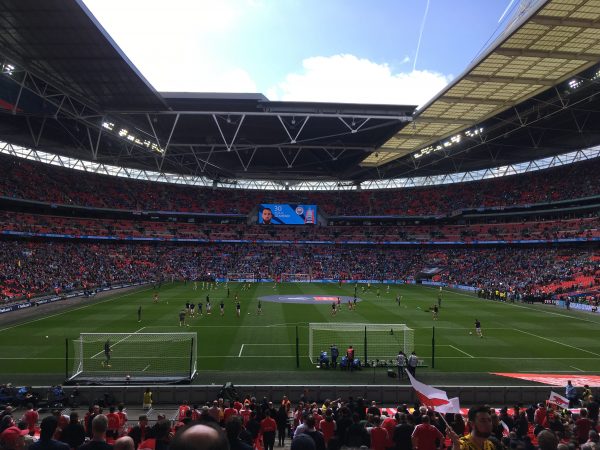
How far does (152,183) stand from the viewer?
285 ft

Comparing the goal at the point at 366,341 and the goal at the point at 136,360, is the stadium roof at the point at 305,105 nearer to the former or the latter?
the goal at the point at 366,341

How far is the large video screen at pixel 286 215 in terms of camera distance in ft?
258

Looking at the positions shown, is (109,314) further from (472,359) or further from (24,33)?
(472,359)

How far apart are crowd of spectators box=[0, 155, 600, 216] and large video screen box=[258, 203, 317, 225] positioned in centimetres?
1066

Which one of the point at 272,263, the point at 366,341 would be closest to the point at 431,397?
the point at 366,341

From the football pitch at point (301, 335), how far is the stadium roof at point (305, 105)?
56.2 feet

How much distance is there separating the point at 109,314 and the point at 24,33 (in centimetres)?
2188

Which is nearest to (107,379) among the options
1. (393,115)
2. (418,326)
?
(418,326)

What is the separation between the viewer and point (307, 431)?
694 cm

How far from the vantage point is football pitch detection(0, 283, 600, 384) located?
20.8 m

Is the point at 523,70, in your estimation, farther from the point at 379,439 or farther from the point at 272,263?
the point at 272,263

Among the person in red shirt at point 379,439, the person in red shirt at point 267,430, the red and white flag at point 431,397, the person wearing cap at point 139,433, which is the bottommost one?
the person in red shirt at point 267,430

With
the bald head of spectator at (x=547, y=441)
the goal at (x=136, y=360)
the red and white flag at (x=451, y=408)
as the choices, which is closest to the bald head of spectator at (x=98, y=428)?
the bald head of spectator at (x=547, y=441)

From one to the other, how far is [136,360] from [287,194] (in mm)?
72111
